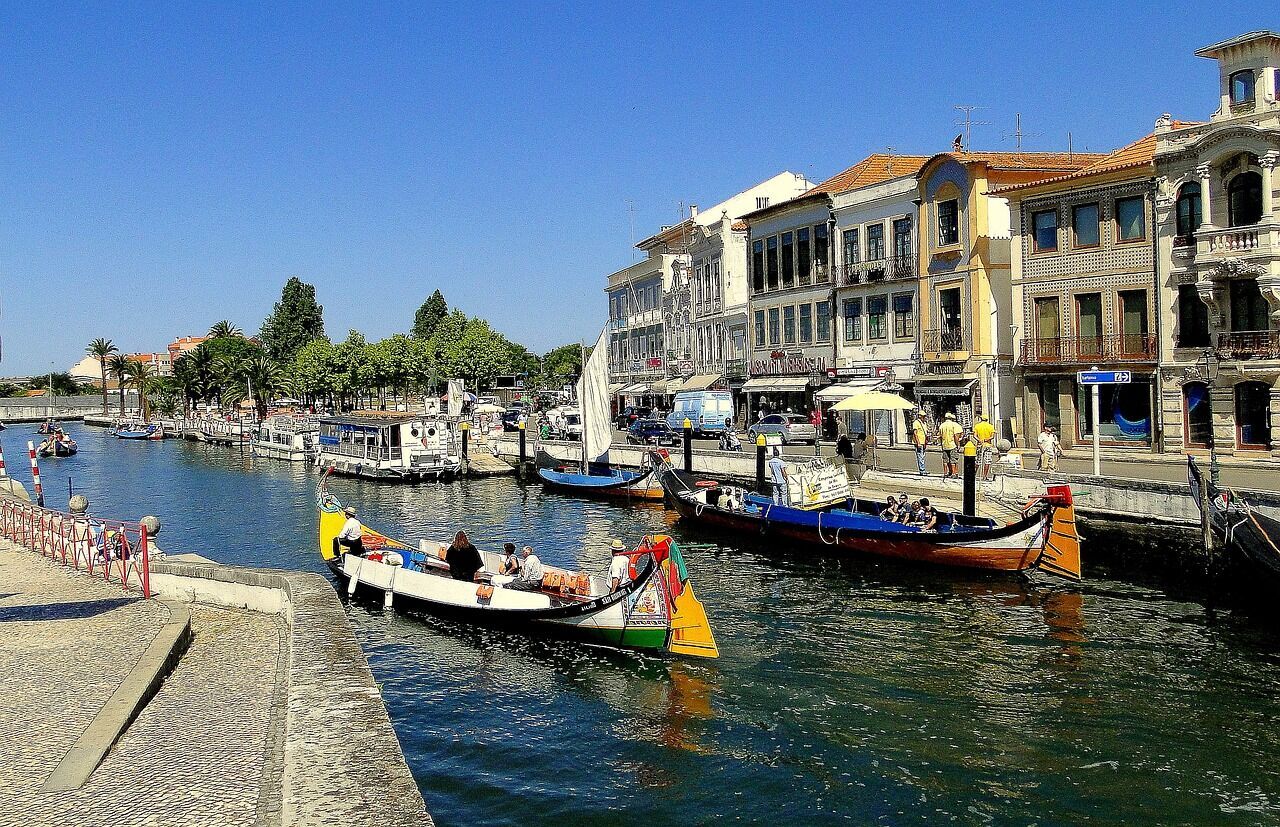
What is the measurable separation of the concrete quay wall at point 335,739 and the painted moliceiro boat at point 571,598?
5.16 m

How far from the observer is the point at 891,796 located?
46.3ft

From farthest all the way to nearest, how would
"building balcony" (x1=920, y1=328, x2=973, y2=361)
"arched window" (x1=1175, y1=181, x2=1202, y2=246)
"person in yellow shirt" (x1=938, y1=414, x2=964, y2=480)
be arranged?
"building balcony" (x1=920, y1=328, x2=973, y2=361) → "arched window" (x1=1175, y1=181, x2=1202, y2=246) → "person in yellow shirt" (x1=938, y1=414, x2=964, y2=480)

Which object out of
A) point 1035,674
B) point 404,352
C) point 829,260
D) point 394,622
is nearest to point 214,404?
point 404,352

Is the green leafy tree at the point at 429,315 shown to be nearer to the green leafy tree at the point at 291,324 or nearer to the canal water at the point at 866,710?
the green leafy tree at the point at 291,324

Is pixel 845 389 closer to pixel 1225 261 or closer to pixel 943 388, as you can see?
pixel 943 388

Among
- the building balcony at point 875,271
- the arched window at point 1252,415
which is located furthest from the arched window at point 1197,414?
the building balcony at point 875,271

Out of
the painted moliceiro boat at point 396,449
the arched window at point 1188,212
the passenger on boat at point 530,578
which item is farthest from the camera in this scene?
the painted moliceiro boat at point 396,449

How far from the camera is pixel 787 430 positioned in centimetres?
5056

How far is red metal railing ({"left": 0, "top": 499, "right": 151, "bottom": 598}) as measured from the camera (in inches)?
833

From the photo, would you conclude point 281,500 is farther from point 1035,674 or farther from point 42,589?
point 1035,674

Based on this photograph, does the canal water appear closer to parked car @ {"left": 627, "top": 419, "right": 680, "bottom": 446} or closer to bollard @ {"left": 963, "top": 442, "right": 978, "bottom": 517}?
bollard @ {"left": 963, "top": 442, "right": 978, "bottom": 517}

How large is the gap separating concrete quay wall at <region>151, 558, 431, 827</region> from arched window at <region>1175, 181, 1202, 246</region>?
34.4m

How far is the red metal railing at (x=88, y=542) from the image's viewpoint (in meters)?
21.2

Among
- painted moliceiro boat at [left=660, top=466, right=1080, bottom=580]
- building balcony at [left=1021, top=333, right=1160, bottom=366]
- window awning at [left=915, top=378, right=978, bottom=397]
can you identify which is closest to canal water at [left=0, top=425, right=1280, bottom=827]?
painted moliceiro boat at [left=660, top=466, right=1080, bottom=580]
